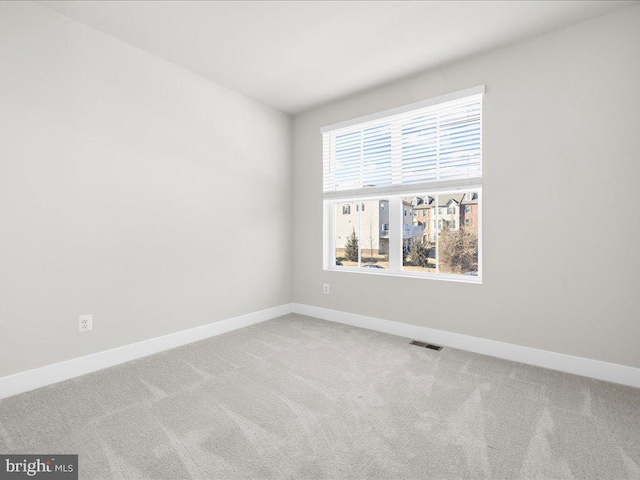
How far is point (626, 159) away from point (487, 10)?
57.8 inches

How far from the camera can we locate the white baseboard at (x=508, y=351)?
2.34 meters

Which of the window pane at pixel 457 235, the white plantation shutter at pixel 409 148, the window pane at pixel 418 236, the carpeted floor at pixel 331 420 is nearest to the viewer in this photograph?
the carpeted floor at pixel 331 420

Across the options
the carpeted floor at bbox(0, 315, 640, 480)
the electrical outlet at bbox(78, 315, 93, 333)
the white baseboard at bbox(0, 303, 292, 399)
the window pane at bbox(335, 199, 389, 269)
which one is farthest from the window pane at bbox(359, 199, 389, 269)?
the electrical outlet at bbox(78, 315, 93, 333)

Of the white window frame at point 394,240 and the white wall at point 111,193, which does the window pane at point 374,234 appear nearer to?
the white window frame at point 394,240

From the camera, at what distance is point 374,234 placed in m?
3.82

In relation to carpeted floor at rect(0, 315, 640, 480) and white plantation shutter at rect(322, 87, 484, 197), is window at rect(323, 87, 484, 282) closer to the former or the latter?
white plantation shutter at rect(322, 87, 484, 197)

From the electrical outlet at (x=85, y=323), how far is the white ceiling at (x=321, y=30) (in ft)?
7.48

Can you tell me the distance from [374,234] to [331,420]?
2329 millimetres

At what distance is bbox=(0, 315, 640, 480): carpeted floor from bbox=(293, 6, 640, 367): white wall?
1.33ft

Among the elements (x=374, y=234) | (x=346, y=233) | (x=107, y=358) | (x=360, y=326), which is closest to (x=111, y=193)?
(x=107, y=358)

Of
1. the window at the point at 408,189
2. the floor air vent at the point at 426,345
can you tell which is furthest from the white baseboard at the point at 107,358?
the floor air vent at the point at 426,345

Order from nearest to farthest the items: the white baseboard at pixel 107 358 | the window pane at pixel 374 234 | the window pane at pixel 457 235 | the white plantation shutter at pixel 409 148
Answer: the white baseboard at pixel 107 358 < the white plantation shutter at pixel 409 148 < the window pane at pixel 457 235 < the window pane at pixel 374 234

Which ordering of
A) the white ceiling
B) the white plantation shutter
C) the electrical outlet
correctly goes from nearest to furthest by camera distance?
the white ceiling < the electrical outlet < the white plantation shutter

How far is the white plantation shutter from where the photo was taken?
3.00m
